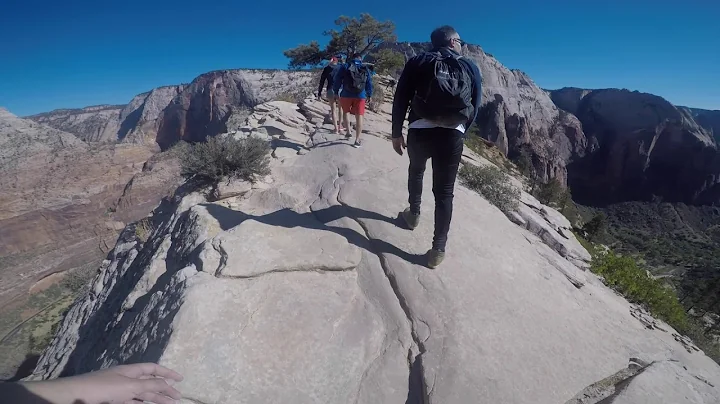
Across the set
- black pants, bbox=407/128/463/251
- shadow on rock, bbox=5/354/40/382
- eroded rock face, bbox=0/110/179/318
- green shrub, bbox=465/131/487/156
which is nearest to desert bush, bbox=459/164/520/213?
black pants, bbox=407/128/463/251

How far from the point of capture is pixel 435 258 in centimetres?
325

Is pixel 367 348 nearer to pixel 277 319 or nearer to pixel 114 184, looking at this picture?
pixel 277 319

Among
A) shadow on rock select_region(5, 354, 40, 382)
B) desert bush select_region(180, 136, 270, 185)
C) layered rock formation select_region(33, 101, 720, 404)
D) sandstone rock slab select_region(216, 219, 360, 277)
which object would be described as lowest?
shadow on rock select_region(5, 354, 40, 382)

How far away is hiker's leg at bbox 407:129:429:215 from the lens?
3.08m

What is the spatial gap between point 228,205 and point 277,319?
8.05ft

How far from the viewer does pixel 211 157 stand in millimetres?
5094

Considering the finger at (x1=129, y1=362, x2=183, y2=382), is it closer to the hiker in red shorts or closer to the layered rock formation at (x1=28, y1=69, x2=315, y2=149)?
the hiker in red shorts

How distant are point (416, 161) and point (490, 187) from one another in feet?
11.3

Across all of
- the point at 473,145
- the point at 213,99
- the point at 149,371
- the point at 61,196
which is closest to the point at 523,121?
the point at 473,145

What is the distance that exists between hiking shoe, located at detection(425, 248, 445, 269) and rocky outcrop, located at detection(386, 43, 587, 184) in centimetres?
4551

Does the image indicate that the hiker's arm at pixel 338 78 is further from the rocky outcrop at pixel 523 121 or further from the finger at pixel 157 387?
the rocky outcrop at pixel 523 121

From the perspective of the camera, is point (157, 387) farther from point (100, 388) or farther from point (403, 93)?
point (403, 93)

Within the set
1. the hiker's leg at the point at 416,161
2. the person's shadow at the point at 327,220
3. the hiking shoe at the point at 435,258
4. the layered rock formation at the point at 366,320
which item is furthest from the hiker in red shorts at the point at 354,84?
the hiking shoe at the point at 435,258

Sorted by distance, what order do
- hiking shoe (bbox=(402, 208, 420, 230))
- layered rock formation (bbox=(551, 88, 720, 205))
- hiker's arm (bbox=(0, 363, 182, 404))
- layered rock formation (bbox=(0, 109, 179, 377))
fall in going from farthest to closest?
layered rock formation (bbox=(551, 88, 720, 205)), layered rock formation (bbox=(0, 109, 179, 377)), hiking shoe (bbox=(402, 208, 420, 230)), hiker's arm (bbox=(0, 363, 182, 404))
